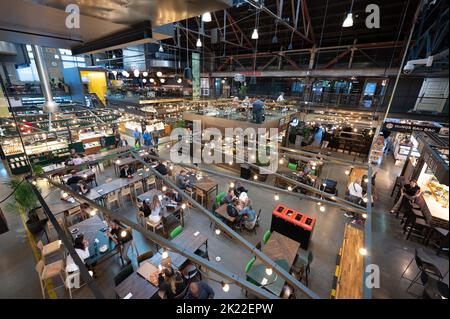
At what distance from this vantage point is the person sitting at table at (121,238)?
4.93 m

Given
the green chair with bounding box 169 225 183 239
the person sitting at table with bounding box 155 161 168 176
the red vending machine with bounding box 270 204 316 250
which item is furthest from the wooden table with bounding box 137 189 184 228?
the red vending machine with bounding box 270 204 316 250

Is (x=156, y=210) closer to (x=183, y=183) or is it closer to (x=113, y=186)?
(x=183, y=183)

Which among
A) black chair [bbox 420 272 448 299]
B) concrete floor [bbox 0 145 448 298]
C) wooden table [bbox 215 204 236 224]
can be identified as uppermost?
black chair [bbox 420 272 448 299]

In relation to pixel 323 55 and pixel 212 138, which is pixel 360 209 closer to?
pixel 212 138

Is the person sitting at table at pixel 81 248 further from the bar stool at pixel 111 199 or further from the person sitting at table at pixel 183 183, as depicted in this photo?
the person sitting at table at pixel 183 183

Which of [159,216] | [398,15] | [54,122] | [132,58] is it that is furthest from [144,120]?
[398,15]

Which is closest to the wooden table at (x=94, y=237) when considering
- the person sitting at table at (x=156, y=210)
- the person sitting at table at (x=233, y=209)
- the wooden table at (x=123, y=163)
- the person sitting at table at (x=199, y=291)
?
the person sitting at table at (x=156, y=210)

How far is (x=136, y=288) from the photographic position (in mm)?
3619

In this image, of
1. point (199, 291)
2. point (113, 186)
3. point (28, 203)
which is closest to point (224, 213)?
point (199, 291)

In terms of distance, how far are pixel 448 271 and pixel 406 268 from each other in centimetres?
496

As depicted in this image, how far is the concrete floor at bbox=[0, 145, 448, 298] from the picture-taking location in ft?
14.1

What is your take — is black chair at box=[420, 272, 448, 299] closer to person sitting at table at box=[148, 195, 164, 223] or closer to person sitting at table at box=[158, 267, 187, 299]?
person sitting at table at box=[158, 267, 187, 299]

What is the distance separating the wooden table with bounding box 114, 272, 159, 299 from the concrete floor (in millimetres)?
938

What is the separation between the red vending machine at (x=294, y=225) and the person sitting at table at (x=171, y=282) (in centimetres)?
312
